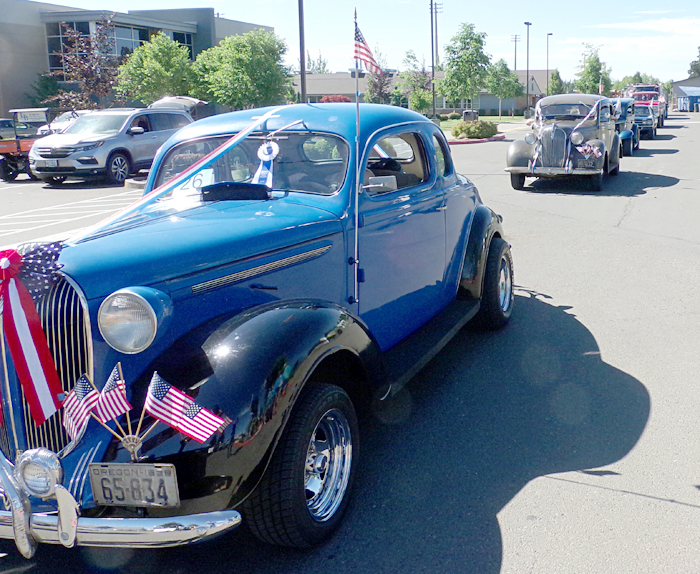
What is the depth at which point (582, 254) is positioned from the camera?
863 cm

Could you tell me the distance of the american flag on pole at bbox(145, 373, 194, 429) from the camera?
7.97 ft

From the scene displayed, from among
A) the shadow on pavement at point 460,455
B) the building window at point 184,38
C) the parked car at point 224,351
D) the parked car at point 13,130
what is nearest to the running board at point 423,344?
the parked car at point 224,351

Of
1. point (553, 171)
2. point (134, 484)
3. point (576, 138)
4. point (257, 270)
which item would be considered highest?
point (576, 138)

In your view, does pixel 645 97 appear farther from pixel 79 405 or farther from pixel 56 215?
pixel 79 405

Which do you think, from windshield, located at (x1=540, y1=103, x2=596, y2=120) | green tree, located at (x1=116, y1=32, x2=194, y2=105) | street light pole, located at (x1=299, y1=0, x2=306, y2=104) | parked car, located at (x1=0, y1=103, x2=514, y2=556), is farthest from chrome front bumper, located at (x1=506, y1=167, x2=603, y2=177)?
green tree, located at (x1=116, y1=32, x2=194, y2=105)

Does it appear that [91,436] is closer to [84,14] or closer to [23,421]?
[23,421]

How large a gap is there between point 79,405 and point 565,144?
43.3 ft

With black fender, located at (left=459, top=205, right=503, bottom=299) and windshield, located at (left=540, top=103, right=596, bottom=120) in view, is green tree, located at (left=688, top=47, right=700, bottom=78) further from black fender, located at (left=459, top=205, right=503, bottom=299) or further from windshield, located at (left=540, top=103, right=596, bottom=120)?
black fender, located at (left=459, top=205, right=503, bottom=299)

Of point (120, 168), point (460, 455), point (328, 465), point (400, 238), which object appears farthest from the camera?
point (120, 168)

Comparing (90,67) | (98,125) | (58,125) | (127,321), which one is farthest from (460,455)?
(90,67)

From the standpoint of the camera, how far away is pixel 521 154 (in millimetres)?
14422

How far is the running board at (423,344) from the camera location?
380 centimetres

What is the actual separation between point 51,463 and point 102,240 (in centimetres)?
92

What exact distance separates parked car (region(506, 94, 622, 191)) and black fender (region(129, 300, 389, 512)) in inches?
479
